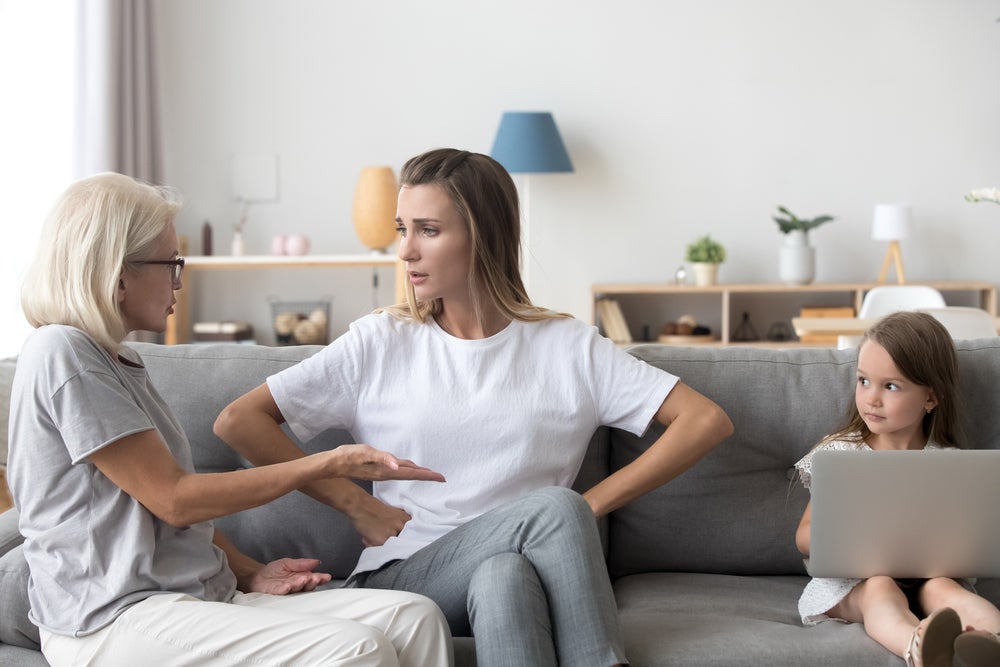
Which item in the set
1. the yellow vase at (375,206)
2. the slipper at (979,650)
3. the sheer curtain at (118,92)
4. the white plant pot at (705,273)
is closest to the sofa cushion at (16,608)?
the slipper at (979,650)

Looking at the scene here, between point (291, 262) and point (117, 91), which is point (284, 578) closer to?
point (291, 262)

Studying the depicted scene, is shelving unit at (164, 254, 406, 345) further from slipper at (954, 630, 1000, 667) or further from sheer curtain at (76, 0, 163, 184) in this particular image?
slipper at (954, 630, 1000, 667)

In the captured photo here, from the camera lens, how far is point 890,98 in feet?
17.9

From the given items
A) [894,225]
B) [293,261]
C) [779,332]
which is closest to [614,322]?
[779,332]

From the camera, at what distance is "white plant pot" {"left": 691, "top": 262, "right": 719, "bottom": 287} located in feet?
17.4

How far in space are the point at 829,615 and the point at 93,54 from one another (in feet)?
13.5

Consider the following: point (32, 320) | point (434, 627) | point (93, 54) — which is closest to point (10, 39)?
point (93, 54)

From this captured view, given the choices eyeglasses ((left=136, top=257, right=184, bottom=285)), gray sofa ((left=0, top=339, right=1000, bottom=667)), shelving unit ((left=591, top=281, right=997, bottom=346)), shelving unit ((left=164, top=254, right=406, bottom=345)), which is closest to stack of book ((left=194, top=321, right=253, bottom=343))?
shelving unit ((left=164, top=254, right=406, bottom=345))

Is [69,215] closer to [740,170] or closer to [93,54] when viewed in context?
[93,54]

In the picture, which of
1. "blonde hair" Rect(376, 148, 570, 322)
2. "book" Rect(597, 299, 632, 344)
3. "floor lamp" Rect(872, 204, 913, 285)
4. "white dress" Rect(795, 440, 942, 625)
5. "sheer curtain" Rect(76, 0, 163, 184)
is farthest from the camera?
"book" Rect(597, 299, 632, 344)

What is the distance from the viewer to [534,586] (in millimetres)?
1604

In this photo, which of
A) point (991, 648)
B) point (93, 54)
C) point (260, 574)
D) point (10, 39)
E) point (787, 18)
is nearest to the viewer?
point (991, 648)

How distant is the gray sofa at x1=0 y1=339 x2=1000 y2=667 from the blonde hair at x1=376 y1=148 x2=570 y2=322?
0.28 meters

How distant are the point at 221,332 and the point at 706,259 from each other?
2379mm
